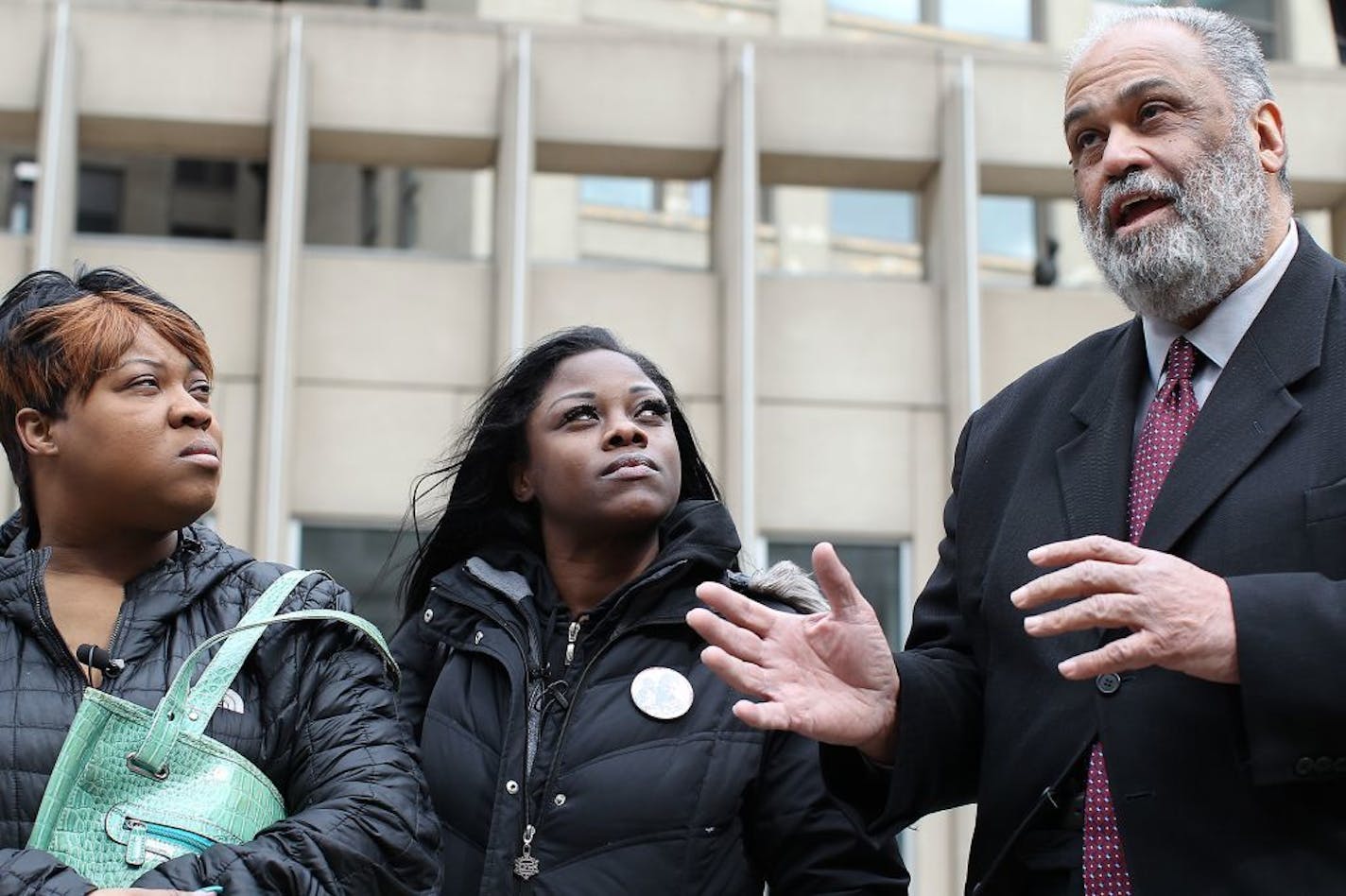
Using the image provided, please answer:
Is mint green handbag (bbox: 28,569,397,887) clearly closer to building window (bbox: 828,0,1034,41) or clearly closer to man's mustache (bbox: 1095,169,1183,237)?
man's mustache (bbox: 1095,169,1183,237)

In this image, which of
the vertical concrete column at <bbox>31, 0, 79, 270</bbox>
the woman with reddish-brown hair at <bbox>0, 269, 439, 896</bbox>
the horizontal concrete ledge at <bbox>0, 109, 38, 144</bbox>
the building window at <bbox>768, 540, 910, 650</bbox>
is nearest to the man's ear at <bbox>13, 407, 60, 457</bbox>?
the woman with reddish-brown hair at <bbox>0, 269, 439, 896</bbox>

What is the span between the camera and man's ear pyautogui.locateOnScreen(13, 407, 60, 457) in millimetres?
3354

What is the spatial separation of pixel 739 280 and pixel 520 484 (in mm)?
8762

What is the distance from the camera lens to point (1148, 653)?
264 centimetres

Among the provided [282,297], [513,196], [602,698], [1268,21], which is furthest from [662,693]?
[1268,21]

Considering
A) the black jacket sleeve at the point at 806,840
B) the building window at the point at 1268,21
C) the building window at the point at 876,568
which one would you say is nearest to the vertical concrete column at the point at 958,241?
the building window at the point at 876,568

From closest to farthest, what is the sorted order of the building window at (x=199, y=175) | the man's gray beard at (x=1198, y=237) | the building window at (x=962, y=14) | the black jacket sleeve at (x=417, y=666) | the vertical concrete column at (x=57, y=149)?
1. the man's gray beard at (x=1198, y=237)
2. the black jacket sleeve at (x=417, y=666)
3. the vertical concrete column at (x=57, y=149)
4. the building window at (x=962, y=14)
5. the building window at (x=199, y=175)

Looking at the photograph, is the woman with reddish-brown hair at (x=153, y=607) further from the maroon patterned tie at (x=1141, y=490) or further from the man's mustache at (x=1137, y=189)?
the man's mustache at (x=1137, y=189)

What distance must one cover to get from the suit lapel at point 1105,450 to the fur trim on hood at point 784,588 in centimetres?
73

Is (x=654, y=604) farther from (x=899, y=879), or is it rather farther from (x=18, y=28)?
(x=18, y=28)

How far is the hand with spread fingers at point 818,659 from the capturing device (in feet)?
10.2

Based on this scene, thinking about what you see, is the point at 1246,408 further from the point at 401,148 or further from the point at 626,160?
the point at 401,148

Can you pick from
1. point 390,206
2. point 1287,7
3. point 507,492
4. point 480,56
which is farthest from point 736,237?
point 507,492

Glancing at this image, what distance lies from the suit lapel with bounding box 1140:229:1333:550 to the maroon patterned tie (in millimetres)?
69
